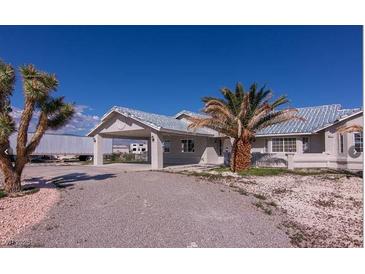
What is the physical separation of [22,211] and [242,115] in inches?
482

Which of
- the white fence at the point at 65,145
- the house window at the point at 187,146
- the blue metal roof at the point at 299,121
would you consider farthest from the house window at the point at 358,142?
the white fence at the point at 65,145

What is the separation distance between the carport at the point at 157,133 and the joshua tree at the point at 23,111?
8.08m

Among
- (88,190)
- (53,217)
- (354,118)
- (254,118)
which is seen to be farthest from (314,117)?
(53,217)

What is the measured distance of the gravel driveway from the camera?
4.72 m

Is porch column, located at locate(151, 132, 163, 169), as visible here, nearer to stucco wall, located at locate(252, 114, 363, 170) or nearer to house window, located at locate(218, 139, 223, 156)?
house window, located at locate(218, 139, 223, 156)

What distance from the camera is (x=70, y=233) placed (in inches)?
198

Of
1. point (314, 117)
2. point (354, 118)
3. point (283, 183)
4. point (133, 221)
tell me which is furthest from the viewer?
point (314, 117)

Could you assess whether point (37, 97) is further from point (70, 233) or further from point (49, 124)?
point (70, 233)

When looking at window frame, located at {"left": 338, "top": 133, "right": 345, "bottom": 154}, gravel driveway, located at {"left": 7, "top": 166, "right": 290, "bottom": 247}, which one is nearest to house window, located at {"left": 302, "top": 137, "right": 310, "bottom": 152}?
window frame, located at {"left": 338, "top": 133, "right": 345, "bottom": 154}

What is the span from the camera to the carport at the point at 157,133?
57.5 ft

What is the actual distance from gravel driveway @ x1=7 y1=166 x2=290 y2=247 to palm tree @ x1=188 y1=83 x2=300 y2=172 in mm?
7306

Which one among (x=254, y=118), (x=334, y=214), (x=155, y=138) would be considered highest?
(x=254, y=118)

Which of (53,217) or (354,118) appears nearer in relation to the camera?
(53,217)
